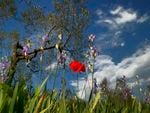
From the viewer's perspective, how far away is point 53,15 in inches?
2018

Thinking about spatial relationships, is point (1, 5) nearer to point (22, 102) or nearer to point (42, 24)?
point (42, 24)

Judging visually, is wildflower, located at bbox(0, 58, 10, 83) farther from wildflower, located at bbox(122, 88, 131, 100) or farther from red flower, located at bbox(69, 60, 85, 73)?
wildflower, located at bbox(122, 88, 131, 100)

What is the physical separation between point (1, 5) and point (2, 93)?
147ft

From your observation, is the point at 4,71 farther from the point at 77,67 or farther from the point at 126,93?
the point at 126,93

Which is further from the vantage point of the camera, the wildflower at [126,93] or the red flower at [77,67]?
the wildflower at [126,93]

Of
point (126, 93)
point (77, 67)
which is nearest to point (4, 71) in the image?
point (77, 67)

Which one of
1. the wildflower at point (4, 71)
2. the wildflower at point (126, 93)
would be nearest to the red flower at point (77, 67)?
the wildflower at point (4, 71)

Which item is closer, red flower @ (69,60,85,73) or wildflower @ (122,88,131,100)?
red flower @ (69,60,85,73)

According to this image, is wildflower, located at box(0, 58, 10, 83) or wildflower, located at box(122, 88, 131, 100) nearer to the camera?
wildflower, located at box(0, 58, 10, 83)

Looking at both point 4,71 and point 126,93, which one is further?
point 126,93

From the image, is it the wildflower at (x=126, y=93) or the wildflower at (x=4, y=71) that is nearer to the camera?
the wildflower at (x=4, y=71)

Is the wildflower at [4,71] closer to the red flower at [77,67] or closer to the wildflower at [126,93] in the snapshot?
the red flower at [77,67]

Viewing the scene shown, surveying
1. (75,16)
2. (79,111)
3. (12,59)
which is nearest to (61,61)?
(79,111)

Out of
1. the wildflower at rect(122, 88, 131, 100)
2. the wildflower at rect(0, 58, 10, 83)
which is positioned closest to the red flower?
the wildflower at rect(0, 58, 10, 83)
